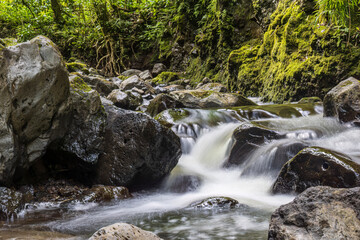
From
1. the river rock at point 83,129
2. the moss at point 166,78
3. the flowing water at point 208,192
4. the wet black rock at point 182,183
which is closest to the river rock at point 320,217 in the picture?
the flowing water at point 208,192

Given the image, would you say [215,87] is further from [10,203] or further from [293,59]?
[10,203]

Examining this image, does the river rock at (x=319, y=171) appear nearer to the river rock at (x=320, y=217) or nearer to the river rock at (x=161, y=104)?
the river rock at (x=320, y=217)

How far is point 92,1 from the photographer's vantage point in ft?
54.7

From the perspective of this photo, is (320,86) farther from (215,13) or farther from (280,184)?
(215,13)

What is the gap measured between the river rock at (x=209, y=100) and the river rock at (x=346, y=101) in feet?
10.3

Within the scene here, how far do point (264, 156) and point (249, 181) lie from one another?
48 cm

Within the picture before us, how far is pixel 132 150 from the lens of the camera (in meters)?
4.46

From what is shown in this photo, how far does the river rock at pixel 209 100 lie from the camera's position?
8.94 m

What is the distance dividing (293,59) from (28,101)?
25.4 feet

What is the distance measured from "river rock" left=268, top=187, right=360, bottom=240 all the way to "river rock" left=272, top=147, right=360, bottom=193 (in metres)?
1.60

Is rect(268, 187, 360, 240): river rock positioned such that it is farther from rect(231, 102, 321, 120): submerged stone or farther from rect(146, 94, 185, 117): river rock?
rect(146, 94, 185, 117): river rock

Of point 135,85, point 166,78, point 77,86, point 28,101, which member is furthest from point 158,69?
point 28,101

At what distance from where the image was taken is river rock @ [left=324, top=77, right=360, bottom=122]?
5.68 metres

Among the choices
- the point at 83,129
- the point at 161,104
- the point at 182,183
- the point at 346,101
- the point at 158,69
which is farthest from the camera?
the point at 158,69
